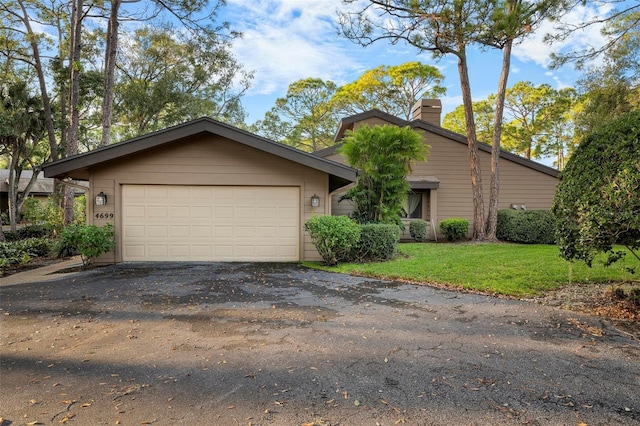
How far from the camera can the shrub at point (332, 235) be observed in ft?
26.6

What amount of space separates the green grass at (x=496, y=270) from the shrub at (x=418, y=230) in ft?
10.4

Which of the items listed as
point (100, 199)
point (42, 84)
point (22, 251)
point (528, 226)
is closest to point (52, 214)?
point (22, 251)

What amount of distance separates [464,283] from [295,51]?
49.2ft

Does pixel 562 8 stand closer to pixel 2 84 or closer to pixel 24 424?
pixel 24 424

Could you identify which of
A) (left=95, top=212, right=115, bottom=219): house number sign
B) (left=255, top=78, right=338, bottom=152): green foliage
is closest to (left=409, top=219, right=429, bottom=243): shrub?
(left=95, top=212, right=115, bottom=219): house number sign

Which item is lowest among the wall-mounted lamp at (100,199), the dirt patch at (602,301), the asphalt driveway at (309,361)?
the asphalt driveway at (309,361)

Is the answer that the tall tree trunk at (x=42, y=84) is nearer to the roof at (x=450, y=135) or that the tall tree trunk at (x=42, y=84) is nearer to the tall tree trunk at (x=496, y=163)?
the roof at (x=450, y=135)

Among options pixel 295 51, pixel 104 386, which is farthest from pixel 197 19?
pixel 104 386

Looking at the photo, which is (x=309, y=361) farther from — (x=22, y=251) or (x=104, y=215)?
(x=22, y=251)

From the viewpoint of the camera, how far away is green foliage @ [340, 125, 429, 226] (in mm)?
9859

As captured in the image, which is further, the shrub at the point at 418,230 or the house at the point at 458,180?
the house at the point at 458,180

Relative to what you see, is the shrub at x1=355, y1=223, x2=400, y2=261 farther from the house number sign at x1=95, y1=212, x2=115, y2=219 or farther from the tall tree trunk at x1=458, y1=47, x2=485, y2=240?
the house number sign at x1=95, y1=212, x2=115, y2=219

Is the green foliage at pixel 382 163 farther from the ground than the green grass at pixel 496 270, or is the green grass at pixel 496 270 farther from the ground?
the green foliage at pixel 382 163

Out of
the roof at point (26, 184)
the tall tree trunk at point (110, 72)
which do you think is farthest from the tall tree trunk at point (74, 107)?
the roof at point (26, 184)
